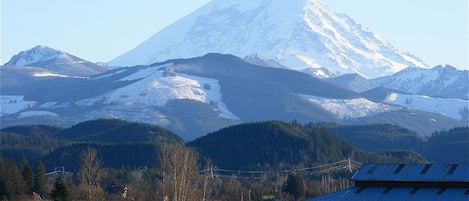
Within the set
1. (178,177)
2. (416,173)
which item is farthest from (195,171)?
(416,173)

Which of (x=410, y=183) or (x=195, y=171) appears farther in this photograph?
(x=195, y=171)

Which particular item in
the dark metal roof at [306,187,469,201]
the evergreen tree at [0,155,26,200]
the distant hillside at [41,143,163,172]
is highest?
the distant hillside at [41,143,163,172]

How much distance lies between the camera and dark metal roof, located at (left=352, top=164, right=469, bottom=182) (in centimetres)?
7431

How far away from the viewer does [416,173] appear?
76.2 m

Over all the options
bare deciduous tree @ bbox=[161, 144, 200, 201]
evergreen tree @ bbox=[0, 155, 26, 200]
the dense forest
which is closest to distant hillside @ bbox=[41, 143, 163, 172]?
the dense forest

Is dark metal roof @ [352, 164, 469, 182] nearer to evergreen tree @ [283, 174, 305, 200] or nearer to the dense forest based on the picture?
the dense forest

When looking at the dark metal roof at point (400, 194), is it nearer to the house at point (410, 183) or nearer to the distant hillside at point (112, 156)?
the house at point (410, 183)

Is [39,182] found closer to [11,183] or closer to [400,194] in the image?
[11,183]

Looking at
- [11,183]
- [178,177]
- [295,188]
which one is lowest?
[11,183]

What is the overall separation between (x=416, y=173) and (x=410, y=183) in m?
0.89

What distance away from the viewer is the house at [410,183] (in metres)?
73.1

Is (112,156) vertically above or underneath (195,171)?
above

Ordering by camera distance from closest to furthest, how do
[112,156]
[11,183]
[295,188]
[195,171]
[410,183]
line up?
[410,183]
[11,183]
[295,188]
[195,171]
[112,156]

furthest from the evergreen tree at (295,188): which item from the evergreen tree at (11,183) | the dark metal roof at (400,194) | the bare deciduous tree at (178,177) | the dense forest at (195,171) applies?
the dark metal roof at (400,194)
